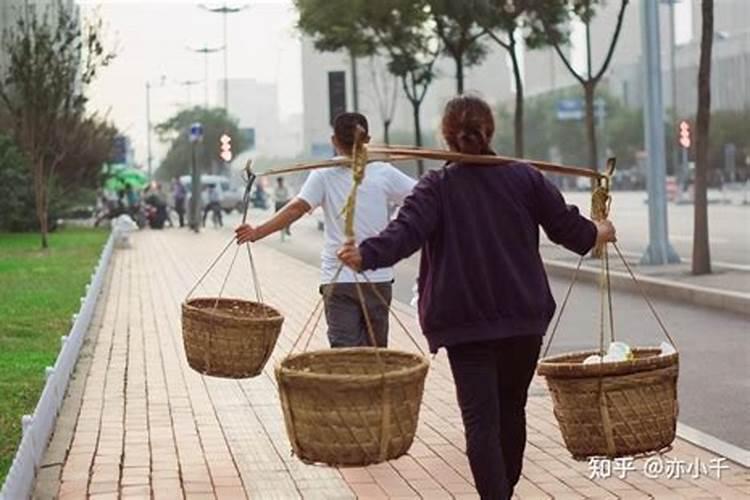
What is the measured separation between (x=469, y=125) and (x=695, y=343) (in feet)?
22.0

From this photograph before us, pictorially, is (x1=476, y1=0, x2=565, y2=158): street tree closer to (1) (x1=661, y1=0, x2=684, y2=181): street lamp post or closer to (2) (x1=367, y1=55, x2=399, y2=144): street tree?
(2) (x1=367, y1=55, x2=399, y2=144): street tree

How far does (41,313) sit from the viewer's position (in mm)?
13938

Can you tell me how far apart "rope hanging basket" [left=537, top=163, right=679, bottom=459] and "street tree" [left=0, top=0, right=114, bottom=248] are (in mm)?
22446

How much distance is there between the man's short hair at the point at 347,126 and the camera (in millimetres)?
6383

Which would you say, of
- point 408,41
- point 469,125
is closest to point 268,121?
point 408,41

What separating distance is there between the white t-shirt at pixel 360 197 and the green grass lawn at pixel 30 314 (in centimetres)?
189

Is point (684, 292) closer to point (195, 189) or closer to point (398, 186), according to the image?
point (398, 186)

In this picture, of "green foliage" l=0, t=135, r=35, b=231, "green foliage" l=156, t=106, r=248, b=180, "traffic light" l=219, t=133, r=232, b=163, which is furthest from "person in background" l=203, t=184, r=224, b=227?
"green foliage" l=156, t=106, r=248, b=180

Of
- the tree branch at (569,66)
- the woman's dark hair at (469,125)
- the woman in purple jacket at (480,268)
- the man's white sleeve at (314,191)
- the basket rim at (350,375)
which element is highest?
the tree branch at (569,66)

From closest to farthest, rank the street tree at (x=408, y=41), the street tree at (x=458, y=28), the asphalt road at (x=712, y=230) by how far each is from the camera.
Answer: the asphalt road at (x=712, y=230) < the street tree at (x=458, y=28) < the street tree at (x=408, y=41)

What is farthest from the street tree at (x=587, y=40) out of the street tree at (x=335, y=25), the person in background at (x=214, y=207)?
the person in background at (x=214, y=207)

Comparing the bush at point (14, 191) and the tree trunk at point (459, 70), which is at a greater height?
the tree trunk at point (459, 70)

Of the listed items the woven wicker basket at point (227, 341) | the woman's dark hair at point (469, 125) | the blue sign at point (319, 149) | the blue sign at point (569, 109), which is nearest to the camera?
the woman's dark hair at point (469, 125)

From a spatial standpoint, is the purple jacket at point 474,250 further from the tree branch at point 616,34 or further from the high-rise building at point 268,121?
the high-rise building at point 268,121
